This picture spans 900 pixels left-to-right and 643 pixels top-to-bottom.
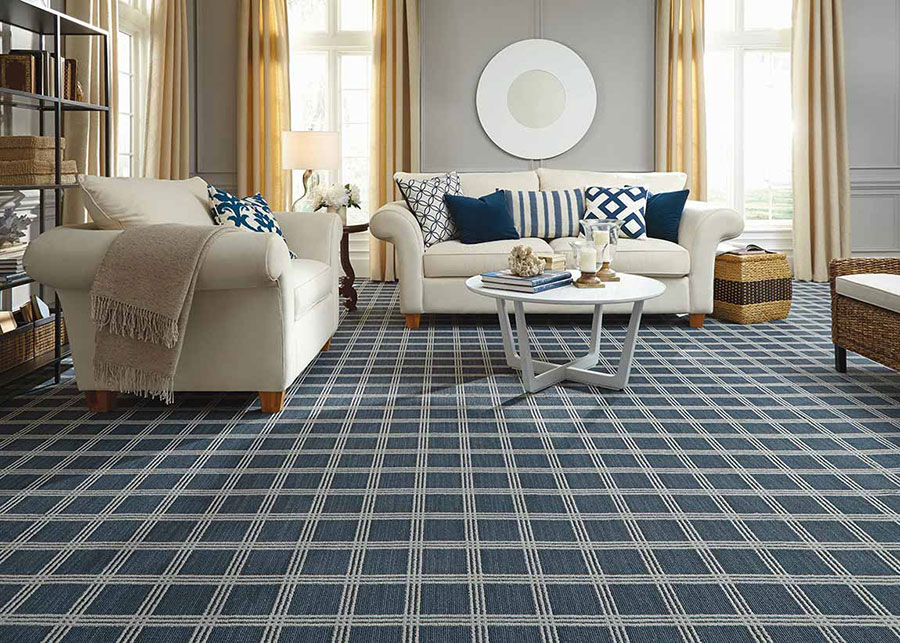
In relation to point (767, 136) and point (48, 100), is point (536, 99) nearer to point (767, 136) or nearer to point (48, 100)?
point (767, 136)

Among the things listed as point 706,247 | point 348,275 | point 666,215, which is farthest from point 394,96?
point 706,247

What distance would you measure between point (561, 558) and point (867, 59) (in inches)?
261

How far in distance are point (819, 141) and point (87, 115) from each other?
5.69 m

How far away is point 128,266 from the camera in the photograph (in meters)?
2.76

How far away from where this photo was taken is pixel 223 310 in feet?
9.59

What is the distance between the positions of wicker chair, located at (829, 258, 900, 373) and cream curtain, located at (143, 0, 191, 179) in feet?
14.8

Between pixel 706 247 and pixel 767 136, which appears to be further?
pixel 767 136

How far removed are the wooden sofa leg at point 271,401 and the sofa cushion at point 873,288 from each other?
2.48m

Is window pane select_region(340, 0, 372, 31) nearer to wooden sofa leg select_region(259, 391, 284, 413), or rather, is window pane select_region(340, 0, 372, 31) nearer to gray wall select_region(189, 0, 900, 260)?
gray wall select_region(189, 0, 900, 260)

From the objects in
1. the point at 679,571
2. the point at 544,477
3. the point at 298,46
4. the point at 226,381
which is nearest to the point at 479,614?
the point at 679,571

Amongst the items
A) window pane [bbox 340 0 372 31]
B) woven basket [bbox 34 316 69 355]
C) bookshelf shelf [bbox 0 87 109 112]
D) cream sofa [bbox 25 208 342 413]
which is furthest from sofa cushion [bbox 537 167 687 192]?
woven basket [bbox 34 316 69 355]

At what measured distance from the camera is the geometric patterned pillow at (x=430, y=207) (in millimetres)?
5008

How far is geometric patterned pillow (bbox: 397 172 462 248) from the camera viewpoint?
5008 mm

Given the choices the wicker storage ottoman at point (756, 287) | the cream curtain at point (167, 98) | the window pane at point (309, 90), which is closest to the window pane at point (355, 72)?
the window pane at point (309, 90)
